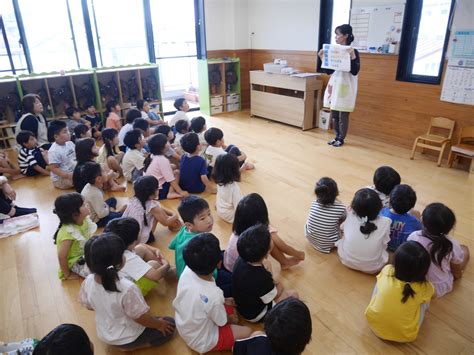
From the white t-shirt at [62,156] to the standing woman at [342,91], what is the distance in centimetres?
311

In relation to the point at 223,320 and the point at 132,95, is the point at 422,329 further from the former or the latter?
the point at 132,95

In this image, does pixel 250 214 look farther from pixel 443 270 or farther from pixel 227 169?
pixel 443 270

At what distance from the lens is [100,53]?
5.54 m

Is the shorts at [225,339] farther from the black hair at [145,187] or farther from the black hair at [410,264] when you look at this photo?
the black hair at [145,187]

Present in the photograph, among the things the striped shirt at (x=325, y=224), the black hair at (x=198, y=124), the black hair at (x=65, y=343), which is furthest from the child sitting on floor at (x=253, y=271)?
the black hair at (x=198, y=124)

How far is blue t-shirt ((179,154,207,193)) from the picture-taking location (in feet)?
10.2

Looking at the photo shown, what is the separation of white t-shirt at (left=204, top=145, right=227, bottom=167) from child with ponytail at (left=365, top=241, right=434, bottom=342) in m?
2.00

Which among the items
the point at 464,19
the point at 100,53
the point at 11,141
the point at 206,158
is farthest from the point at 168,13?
the point at 464,19

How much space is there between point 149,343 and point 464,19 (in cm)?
400

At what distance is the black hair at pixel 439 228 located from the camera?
1.73 meters

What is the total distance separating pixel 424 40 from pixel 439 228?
9.86ft

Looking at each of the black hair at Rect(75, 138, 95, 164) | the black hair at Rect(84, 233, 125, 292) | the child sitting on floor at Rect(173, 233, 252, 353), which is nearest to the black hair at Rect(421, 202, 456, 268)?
the child sitting on floor at Rect(173, 233, 252, 353)

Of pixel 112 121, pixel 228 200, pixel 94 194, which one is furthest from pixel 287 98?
pixel 94 194

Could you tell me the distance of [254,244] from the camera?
4.84ft
